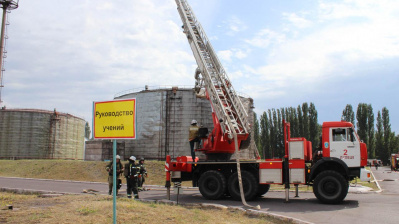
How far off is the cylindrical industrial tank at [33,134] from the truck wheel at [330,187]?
140ft

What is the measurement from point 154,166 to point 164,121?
8.29m

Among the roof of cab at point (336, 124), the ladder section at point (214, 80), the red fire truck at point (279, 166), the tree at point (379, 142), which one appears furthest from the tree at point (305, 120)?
the roof of cab at point (336, 124)

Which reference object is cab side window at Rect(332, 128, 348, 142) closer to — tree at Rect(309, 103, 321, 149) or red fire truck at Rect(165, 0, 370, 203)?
red fire truck at Rect(165, 0, 370, 203)

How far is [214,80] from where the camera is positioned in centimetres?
1988

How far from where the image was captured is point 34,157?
4603 cm

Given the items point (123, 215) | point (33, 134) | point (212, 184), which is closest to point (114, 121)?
point (123, 215)

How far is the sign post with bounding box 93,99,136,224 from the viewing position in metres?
6.50

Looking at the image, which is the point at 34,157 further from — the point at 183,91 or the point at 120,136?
the point at 120,136

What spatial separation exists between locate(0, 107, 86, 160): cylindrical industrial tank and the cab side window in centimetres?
4273

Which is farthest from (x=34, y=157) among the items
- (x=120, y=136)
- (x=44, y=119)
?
(x=120, y=136)

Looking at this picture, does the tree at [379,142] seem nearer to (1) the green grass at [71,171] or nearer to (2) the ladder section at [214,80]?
(1) the green grass at [71,171]

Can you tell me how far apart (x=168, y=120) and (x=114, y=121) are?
93.8ft

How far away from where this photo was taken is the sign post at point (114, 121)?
6496 mm

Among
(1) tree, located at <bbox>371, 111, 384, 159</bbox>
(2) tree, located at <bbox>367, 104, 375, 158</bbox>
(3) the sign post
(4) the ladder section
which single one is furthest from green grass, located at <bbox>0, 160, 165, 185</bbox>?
(1) tree, located at <bbox>371, 111, 384, 159</bbox>
